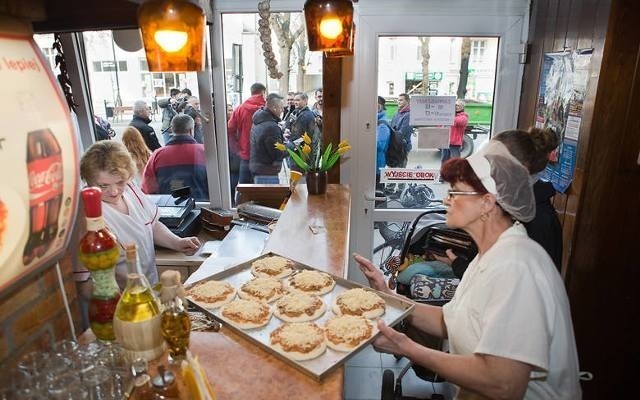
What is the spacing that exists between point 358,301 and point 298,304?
214 millimetres

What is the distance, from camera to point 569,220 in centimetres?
239

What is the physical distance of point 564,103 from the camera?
256 cm

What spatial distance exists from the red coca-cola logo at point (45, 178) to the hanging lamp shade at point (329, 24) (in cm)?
100

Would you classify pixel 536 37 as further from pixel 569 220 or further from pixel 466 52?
pixel 569 220

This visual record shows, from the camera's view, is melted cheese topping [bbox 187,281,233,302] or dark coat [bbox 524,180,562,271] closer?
melted cheese topping [bbox 187,281,233,302]

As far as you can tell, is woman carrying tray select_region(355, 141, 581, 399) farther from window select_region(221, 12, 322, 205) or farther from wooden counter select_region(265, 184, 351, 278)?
window select_region(221, 12, 322, 205)

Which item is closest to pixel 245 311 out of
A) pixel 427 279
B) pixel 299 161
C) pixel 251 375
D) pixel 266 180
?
pixel 251 375

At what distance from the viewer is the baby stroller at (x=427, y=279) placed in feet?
8.19

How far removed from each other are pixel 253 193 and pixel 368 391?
161cm

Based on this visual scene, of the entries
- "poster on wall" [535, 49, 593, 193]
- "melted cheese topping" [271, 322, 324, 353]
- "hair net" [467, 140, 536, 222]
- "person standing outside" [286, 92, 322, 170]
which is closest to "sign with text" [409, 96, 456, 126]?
"poster on wall" [535, 49, 593, 193]

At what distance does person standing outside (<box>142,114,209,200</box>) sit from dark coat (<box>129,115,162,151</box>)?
44 cm

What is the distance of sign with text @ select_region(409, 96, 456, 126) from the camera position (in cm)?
333

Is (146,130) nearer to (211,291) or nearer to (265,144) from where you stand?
(265,144)

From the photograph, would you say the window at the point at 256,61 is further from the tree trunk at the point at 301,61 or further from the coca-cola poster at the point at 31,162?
the coca-cola poster at the point at 31,162
